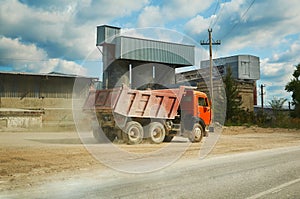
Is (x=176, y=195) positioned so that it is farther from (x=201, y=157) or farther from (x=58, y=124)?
(x=58, y=124)

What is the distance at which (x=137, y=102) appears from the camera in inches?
612

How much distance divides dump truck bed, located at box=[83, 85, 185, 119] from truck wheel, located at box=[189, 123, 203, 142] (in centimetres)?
143

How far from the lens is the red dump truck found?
15.3m

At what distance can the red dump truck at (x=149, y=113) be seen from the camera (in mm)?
15305

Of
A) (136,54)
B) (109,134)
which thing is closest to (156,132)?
(109,134)

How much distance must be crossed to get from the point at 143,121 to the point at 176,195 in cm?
983

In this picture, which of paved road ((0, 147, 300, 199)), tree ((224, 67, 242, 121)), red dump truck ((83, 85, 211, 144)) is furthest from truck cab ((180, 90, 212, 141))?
tree ((224, 67, 242, 121))

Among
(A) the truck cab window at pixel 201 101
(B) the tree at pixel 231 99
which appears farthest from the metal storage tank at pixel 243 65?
(A) the truck cab window at pixel 201 101

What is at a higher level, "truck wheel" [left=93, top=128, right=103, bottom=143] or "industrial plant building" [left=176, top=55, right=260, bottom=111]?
"industrial plant building" [left=176, top=55, right=260, bottom=111]

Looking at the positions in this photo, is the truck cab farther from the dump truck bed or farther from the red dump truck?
the dump truck bed

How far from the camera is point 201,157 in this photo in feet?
40.8

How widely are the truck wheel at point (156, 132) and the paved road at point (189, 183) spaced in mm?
5866

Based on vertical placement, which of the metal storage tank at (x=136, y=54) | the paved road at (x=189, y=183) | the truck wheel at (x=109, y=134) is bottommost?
the paved road at (x=189, y=183)

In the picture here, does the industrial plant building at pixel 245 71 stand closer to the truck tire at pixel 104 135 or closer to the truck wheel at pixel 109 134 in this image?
the truck tire at pixel 104 135
